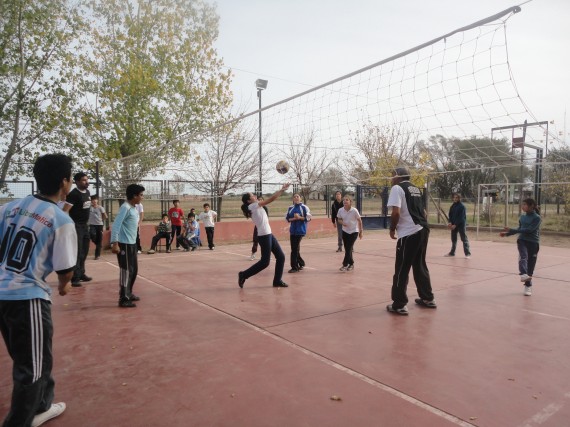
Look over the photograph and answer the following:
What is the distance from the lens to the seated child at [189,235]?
11680 millimetres

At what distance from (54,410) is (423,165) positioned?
22718 millimetres

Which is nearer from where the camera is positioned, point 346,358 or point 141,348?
point 346,358

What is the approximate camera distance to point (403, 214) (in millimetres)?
4977

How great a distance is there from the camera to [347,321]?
4.57 meters

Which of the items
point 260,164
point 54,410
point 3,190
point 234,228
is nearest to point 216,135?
point 260,164

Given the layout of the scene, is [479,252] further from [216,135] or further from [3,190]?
[3,190]

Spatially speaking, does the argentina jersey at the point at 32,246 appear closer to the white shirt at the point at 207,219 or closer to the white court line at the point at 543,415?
the white court line at the point at 543,415

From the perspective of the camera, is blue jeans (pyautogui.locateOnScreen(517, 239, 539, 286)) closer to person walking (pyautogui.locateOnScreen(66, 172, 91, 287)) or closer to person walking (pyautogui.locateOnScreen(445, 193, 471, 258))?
person walking (pyautogui.locateOnScreen(445, 193, 471, 258))

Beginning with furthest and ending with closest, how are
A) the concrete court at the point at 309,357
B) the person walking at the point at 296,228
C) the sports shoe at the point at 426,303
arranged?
the person walking at the point at 296,228 → the sports shoe at the point at 426,303 → the concrete court at the point at 309,357

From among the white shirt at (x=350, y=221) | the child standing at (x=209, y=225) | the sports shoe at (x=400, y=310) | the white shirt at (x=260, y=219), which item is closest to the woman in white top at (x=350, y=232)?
the white shirt at (x=350, y=221)

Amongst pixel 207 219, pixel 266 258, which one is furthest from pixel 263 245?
pixel 207 219

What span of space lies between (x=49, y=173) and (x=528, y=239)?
6419 mm

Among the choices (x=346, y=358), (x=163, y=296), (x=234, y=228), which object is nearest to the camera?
(x=346, y=358)

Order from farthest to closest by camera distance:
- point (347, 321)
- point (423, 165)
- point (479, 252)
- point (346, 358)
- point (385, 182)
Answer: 1. point (423, 165)
2. point (385, 182)
3. point (479, 252)
4. point (347, 321)
5. point (346, 358)
